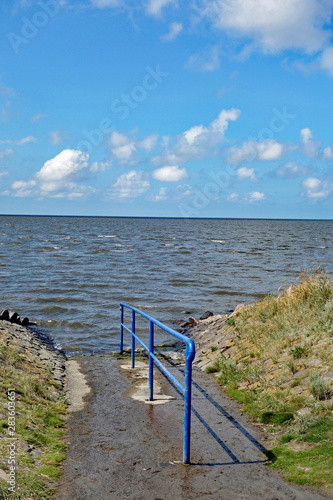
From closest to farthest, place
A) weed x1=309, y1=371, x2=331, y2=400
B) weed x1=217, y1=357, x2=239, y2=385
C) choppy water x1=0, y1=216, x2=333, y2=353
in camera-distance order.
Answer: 1. weed x1=309, y1=371, x2=331, y2=400
2. weed x1=217, y1=357, x2=239, y2=385
3. choppy water x1=0, y1=216, x2=333, y2=353

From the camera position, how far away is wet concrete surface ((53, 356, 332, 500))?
3689mm

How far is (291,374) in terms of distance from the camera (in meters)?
5.88

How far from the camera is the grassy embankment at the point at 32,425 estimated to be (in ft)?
11.9

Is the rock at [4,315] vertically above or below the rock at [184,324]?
above

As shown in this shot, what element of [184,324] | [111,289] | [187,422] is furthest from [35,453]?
[111,289]

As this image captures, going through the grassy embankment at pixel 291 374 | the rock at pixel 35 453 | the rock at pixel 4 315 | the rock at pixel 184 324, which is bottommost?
the rock at pixel 184 324

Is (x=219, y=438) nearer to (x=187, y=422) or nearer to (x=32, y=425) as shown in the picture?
(x=187, y=422)

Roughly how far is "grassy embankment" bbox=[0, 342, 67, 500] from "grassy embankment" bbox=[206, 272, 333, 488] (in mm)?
2121

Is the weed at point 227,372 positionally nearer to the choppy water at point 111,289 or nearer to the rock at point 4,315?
the choppy water at point 111,289

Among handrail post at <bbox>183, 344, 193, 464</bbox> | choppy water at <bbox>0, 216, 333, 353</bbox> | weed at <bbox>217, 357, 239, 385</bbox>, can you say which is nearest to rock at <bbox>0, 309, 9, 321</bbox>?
choppy water at <bbox>0, 216, 333, 353</bbox>

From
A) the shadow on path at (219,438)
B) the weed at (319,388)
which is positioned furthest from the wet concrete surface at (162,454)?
the weed at (319,388)

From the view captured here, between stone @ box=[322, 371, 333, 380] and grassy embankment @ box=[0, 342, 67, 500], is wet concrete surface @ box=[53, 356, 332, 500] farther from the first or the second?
stone @ box=[322, 371, 333, 380]

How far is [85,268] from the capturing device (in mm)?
28188

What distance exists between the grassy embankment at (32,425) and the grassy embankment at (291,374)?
6.96 feet
